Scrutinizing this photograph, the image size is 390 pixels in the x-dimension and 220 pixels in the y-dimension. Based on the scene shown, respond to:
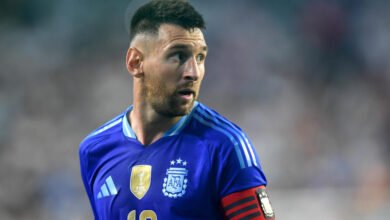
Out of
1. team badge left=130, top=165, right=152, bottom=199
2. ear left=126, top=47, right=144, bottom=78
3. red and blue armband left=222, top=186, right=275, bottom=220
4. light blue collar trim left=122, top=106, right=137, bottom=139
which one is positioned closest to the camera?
red and blue armband left=222, top=186, right=275, bottom=220

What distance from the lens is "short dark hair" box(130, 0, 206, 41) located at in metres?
2.36

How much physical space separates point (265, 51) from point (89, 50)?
3.08 m

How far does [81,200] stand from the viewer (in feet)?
22.8

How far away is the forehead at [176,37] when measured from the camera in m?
2.32

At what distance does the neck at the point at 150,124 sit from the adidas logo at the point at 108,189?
0.27 metres

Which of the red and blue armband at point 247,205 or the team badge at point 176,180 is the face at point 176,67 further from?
the red and blue armband at point 247,205

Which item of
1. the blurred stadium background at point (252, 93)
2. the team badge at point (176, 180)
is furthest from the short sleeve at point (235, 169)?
the blurred stadium background at point (252, 93)

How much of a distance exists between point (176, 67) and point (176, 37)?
15 cm

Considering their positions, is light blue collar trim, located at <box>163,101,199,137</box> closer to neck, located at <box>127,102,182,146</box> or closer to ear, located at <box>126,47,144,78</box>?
neck, located at <box>127,102,182,146</box>

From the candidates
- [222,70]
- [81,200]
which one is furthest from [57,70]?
[222,70]

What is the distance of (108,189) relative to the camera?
2.54 meters

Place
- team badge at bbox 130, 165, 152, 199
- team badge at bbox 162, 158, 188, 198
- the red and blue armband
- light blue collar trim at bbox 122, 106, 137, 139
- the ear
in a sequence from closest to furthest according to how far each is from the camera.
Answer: the red and blue armband → team badge at bbox 162, 158, 188, 198 → team badge at bbox 130, 165, 152, 199 → the ear → light blue collar trim at bbox 122, 106, 137, 139

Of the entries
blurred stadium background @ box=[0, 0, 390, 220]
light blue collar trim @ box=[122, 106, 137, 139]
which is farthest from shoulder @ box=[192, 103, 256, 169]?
blurred stadium background @ box=[0, 0, 390, 220]

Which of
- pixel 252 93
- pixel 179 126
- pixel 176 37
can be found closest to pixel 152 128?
pixel 179 126
